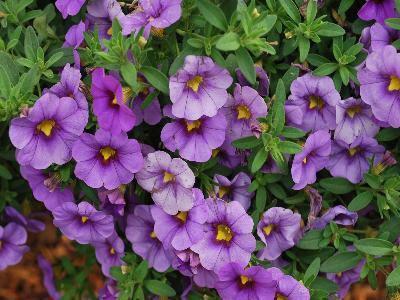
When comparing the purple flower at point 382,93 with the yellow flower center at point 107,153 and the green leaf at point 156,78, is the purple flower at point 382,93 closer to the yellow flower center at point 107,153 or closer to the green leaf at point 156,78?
the green leaf at point 156,78

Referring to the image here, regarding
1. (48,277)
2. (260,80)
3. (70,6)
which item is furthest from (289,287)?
(48,277)

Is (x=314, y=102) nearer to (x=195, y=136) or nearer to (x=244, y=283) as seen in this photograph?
(x=195, y=136)

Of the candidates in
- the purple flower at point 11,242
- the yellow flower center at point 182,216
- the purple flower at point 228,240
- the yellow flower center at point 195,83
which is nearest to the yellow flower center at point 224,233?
the purple flower at point 228,240

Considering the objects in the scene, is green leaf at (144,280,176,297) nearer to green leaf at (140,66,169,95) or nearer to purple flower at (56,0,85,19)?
green leaf at (140,66,169,95)

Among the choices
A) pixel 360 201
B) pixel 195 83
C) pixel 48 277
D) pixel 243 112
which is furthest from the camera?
pixel 48 277

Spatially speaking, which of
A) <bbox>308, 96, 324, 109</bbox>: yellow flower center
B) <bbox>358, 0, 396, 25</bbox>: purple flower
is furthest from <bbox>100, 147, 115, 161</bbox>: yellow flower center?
<bbox>358, 0, 396, 25</bbox>: purple flower

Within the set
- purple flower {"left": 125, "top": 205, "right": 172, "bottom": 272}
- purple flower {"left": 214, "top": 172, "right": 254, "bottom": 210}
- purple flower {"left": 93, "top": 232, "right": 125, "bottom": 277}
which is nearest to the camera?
purple flower {"left": 214, "top": 172, "right": 254, "bottom": 210}

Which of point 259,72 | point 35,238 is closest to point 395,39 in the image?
point 259,72
